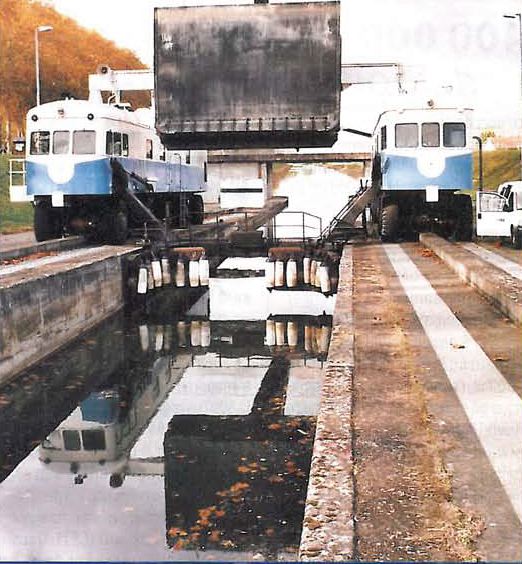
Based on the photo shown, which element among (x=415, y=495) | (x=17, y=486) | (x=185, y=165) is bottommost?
(x=17, y=486)

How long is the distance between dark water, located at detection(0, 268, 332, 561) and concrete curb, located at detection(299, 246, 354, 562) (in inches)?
42.5

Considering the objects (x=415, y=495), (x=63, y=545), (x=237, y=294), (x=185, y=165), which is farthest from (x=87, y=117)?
(x=415, y=495)

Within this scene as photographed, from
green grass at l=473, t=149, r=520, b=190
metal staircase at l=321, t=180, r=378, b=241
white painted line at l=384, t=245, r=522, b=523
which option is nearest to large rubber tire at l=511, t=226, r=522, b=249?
metal staircase at l=321, t=180, r=378, b=241

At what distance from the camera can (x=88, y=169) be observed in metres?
23.1

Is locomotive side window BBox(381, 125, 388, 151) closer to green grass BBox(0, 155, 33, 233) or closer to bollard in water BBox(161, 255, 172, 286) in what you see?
bollard in water BBox(161, 255, 172, 286)

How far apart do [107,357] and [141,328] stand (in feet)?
11.5

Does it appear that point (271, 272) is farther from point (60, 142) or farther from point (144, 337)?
point (60, 142)

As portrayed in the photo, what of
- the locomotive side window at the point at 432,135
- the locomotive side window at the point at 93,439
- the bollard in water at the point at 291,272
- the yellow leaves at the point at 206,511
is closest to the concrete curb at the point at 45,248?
the bollard in water at the point at 291,272

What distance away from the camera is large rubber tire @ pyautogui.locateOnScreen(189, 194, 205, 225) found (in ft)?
111

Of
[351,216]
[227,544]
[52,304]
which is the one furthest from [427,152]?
[227,544]

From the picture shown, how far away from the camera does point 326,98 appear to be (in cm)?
1889

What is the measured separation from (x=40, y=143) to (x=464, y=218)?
10.6 metres

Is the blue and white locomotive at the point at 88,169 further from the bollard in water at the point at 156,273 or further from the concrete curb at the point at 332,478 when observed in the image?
the concrete curb at the point at 332,478

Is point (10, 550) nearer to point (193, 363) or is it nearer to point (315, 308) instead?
point (193, 363)
